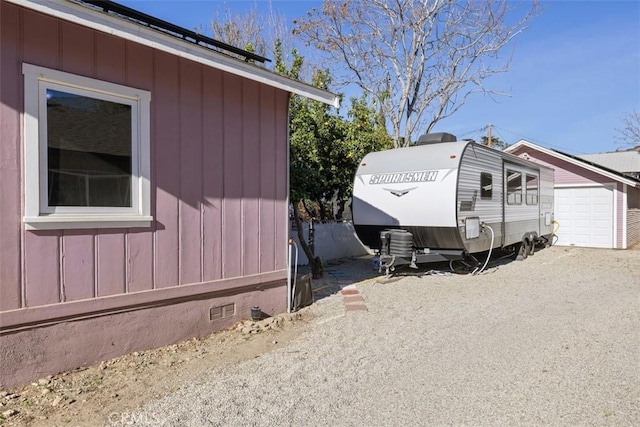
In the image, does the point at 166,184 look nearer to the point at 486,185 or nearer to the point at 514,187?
the point at 486,185

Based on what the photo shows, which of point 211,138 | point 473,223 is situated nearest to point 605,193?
point 473,223

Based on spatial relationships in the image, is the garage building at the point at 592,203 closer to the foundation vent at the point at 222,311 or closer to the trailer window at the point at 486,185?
the trailer window at the point at 486,185

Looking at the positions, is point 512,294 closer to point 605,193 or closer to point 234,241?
point 234,241

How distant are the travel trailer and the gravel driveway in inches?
76.1

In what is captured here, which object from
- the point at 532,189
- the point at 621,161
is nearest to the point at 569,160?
the point at 532,189

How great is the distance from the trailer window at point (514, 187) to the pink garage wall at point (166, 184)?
7.18m

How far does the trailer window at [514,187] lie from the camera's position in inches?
427

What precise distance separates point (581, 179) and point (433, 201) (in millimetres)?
Result: 10569

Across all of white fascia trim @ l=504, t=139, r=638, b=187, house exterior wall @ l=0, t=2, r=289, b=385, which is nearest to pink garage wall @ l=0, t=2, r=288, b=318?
house exterior wall @ l=0, t=2, r=289, b=385

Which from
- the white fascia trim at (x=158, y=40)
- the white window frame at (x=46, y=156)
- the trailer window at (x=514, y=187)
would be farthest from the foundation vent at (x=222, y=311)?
the trailer window at (x=514, y=187)

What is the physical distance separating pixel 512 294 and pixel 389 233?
8.60ft

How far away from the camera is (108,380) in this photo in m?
3.73

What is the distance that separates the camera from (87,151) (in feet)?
13.1

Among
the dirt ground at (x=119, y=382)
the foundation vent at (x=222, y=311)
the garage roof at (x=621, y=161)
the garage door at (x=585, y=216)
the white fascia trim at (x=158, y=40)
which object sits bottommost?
the dirt ground at (x=119, y=382)
